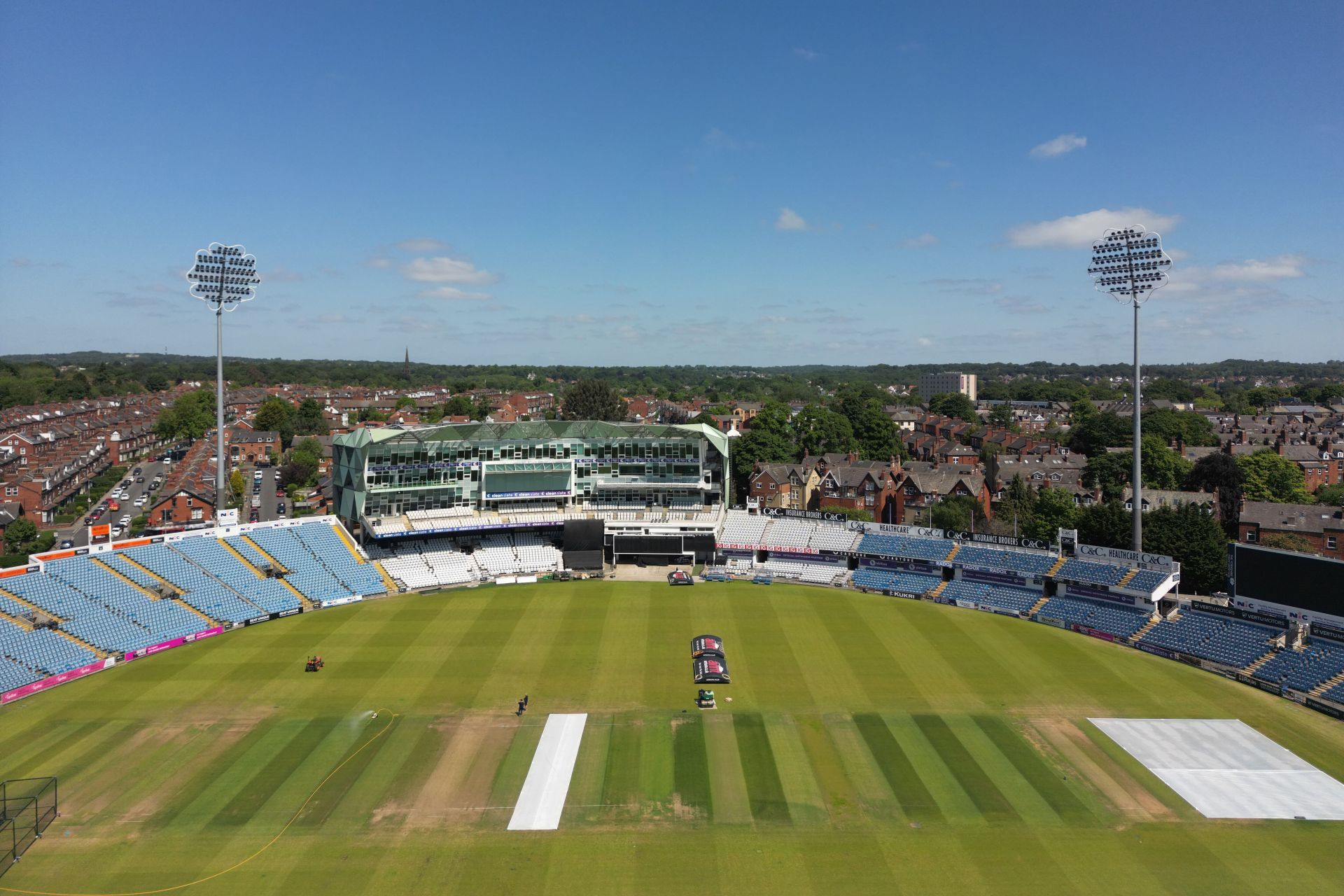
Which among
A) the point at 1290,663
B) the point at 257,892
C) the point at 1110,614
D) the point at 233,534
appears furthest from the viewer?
the point at 233,534

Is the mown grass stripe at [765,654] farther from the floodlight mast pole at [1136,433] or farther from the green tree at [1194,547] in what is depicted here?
the green tree at [1194,547]

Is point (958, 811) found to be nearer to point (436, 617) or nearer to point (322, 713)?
point (322, 713)

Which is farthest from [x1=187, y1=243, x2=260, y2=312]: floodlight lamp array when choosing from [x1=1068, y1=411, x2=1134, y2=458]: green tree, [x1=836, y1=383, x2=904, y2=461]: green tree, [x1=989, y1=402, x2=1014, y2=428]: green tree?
[x1=989, y1=402, x2=1014, y2=428]: green tree

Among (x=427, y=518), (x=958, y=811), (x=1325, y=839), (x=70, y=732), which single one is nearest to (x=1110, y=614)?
(x=1325, y=839)

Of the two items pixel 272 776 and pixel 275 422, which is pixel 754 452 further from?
pixel 275 422

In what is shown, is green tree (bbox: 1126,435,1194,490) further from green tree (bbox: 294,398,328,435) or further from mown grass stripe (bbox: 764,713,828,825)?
green tree (bbox: 294,398,328,435)

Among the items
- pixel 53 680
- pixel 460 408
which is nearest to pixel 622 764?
pixel 53 680
